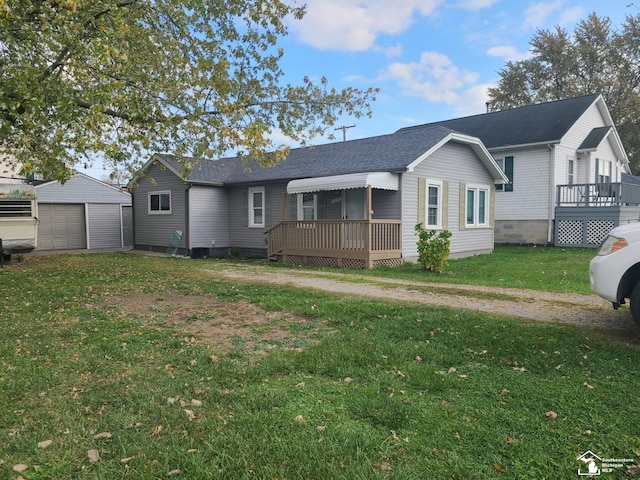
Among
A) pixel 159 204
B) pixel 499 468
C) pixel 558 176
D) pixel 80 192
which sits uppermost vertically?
pixel 558 176

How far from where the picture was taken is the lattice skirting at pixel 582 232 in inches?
708

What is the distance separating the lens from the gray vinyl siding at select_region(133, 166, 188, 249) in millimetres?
18109

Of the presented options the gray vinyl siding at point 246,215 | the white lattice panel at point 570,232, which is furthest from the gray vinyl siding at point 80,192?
the white lattice panel at point 570,232

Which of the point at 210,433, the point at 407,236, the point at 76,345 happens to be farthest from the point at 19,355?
the point at 407,236

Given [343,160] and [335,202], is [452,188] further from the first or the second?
[335,202]

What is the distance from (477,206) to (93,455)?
53.9ft

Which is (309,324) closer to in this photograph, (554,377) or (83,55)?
(554,377)

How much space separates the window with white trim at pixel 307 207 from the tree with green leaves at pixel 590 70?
93.7 feet

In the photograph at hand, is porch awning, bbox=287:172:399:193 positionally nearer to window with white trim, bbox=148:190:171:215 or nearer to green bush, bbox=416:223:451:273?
green bush, bbox=416:223:451:273

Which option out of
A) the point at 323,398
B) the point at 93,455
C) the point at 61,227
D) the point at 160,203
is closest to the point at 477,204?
the point at 160,203

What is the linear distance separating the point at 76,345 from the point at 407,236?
10605 millimetres

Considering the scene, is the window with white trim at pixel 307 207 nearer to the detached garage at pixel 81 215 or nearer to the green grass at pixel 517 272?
the green grass at pixel 517 272

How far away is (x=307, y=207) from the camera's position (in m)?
16.1

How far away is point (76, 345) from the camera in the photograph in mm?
5188
